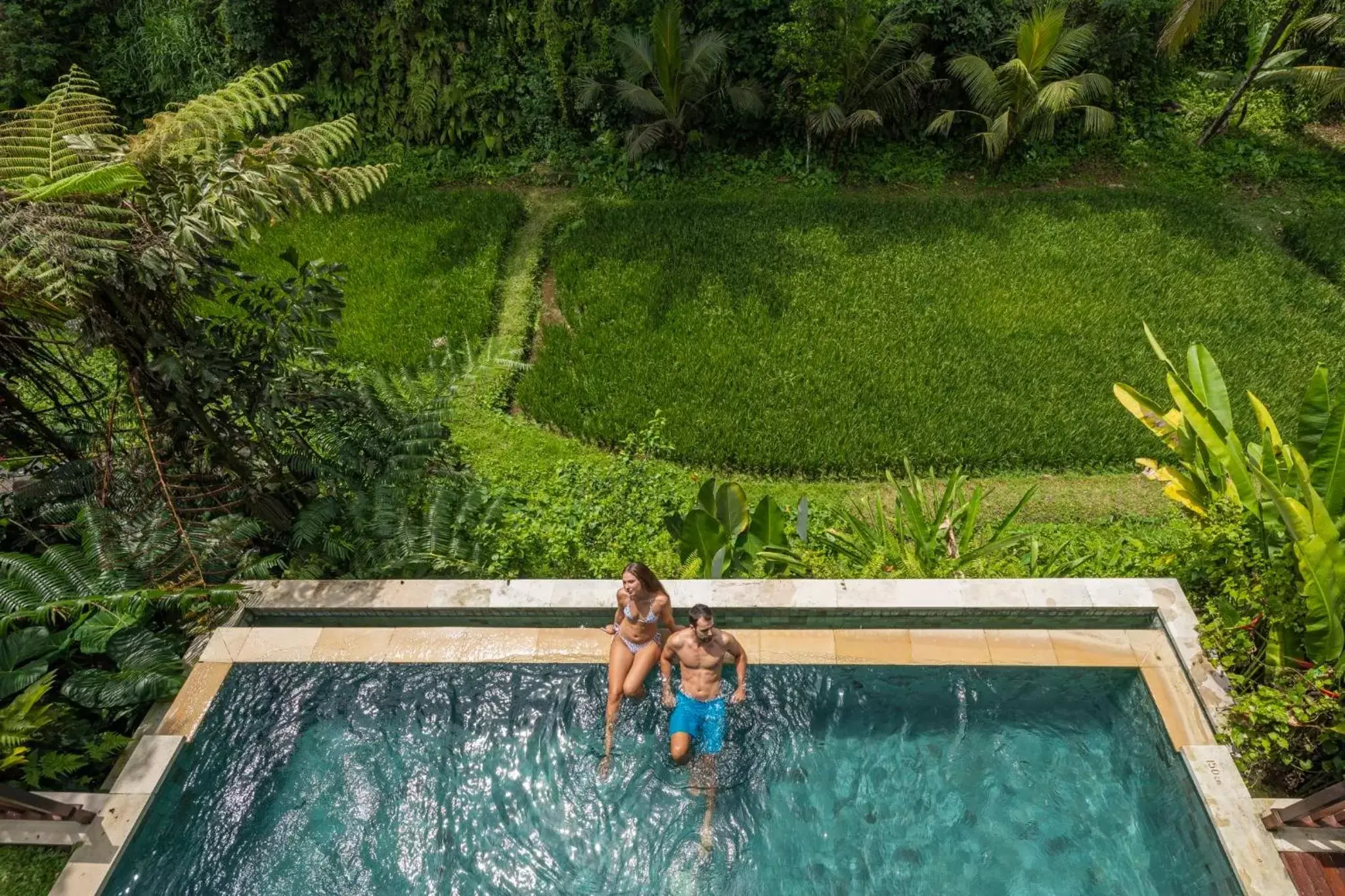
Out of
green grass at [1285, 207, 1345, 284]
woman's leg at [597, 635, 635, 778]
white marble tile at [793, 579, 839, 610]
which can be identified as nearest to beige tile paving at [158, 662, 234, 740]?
woman's leg at [597, 635, 635, 778]

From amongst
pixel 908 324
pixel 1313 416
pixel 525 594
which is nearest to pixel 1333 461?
pixel 1313 416

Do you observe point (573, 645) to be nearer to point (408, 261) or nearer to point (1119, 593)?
point (1119, 593)

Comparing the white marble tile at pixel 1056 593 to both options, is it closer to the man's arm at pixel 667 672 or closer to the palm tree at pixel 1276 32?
the man's arm at pixel 667 672

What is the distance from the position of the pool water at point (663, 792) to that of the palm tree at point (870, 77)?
7.99 m

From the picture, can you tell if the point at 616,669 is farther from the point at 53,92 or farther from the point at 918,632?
the point at 53,92

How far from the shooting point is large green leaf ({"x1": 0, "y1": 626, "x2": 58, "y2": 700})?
4.52m

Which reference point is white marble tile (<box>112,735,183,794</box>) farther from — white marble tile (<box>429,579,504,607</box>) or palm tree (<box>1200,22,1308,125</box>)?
palm tree (<box>1200,22,1308,125</box>)

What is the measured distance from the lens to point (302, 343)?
5730mm

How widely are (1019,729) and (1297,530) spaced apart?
5.70ft

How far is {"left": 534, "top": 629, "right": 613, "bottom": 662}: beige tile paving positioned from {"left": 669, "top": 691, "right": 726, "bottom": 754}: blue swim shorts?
1.81 ft

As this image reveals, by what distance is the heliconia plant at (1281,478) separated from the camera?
4391 mm

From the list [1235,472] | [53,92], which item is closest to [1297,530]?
[1235,472]

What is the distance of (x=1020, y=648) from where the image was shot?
16.1ft

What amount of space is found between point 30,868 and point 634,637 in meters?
3.08
